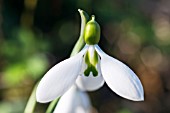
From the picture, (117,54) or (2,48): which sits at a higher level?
(2,48)

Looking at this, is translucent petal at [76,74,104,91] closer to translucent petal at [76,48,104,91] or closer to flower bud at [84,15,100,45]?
translucent petal at [76,48,104,91]

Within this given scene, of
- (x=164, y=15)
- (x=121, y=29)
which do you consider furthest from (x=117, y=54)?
(x=164, y=15)

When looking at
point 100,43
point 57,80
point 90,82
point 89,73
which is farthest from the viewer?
point 100,43

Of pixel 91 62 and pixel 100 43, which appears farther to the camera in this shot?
pixel 100 43

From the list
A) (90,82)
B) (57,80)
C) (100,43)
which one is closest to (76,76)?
(57,80)

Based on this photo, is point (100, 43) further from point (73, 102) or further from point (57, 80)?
point (57, 80)

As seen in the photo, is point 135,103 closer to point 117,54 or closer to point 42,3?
point 117,54

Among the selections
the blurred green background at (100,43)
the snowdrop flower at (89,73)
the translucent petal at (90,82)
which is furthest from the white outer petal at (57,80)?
the blurred green background at (100,43)

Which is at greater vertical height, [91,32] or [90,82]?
[91,32]
